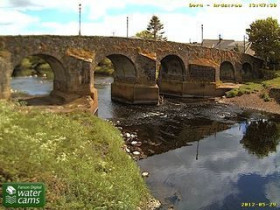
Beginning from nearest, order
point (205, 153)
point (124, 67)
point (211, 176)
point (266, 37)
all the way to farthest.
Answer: point (211, 176) < point (205, 153) < point (124, 67) < point (266, 37)

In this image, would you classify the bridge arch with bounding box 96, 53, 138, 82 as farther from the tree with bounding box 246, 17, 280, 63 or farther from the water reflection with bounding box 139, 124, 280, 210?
the tree with bounding box 246, 17, 280, 63

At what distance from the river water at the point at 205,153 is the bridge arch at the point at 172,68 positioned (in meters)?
9.08

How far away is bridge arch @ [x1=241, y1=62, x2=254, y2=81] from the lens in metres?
62.7

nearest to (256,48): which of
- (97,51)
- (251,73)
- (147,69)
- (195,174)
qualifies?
(251,73)

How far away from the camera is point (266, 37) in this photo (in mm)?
60281

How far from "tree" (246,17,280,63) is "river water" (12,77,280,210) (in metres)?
22.2

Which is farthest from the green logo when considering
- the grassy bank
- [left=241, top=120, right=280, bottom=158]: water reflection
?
[left=241, top=120, right=280, bottom=158]: water reflection

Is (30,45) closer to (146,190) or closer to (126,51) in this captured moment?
(126,51)

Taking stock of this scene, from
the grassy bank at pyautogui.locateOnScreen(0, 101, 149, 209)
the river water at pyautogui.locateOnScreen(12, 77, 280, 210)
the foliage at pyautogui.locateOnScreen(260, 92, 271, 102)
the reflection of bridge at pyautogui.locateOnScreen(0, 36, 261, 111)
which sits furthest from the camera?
the foliage at pyautogui.locateOnScreen(260, 92, 271, 102)

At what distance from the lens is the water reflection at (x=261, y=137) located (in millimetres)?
26984

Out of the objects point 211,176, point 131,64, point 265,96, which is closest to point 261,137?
point 211,176

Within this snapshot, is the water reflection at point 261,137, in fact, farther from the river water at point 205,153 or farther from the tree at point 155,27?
the tree at point 155,27

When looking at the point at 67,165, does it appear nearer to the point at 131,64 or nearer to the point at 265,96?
the point at 131,64

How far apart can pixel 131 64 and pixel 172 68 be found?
11648 millimetres
